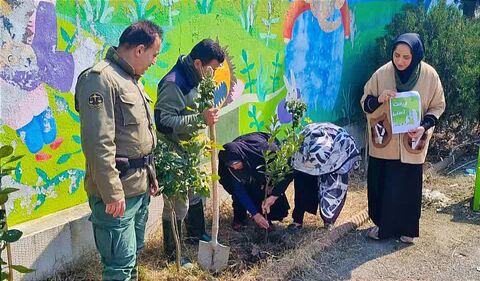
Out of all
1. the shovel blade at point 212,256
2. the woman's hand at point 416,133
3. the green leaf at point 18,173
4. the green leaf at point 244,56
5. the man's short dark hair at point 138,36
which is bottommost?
the shovel blade at point 212,256

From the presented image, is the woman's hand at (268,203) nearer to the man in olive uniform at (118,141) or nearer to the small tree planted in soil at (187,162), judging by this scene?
the small tree planted in soil at (187,162)

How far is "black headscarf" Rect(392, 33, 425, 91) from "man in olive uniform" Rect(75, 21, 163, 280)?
2.08m

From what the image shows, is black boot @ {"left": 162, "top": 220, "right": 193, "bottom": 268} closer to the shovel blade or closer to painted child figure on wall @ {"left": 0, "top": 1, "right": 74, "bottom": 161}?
the shovel blade

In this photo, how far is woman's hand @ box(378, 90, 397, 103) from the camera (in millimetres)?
4145

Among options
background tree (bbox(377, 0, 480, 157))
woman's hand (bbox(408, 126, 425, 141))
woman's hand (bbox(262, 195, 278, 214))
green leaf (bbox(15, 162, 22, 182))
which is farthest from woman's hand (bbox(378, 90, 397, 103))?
background tree (bbox(377, 0, 480, 157))

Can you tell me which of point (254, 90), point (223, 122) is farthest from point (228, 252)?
point (254, 90)

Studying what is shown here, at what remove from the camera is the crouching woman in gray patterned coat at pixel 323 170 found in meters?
4.34

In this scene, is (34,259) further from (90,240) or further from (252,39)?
(252,39)

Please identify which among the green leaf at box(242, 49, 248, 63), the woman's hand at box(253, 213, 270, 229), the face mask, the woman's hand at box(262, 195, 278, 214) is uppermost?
the green leaf at box(242, 49, 248, 63)

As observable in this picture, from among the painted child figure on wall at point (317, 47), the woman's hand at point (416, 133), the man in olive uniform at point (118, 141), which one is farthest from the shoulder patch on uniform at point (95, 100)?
the painted child figure on wall at point (317, 47)

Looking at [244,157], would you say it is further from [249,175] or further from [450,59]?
[450,59]

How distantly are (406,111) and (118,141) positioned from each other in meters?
2.35

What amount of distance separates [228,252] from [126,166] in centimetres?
122

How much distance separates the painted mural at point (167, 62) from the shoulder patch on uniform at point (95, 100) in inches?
33.6
